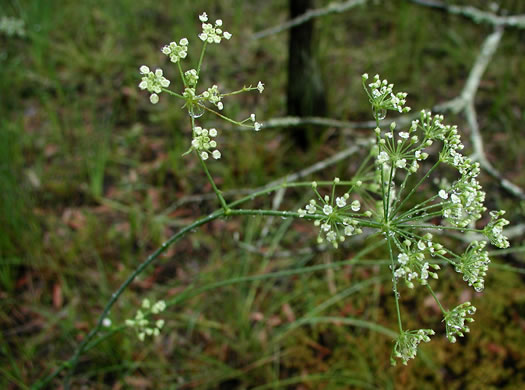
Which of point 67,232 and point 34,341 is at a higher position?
point 67,232

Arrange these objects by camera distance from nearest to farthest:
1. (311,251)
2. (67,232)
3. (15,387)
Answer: (15,387) → (311,251) → (67,232)

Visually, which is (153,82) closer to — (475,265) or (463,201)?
(463,201)

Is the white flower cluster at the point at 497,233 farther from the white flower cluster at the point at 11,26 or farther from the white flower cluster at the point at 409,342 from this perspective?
the white flower cluster at the point at 11,26

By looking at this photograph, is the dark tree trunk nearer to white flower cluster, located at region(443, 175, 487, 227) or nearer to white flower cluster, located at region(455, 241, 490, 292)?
white flower cluster, located at region(443, 175, 487, 227)

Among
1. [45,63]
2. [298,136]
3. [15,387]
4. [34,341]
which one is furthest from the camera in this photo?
[45,63]

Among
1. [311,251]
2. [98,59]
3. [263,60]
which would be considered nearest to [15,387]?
[311,251]

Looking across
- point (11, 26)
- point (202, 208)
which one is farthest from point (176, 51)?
point (11, 26)

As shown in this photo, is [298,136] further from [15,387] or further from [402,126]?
[15,387]

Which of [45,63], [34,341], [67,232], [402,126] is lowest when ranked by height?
[34,341]
